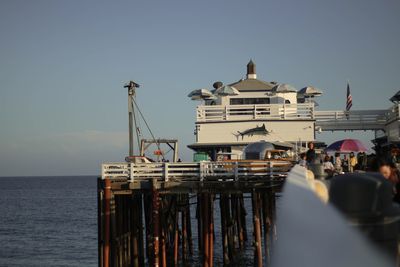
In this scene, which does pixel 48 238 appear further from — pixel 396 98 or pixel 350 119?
pixel 396 98

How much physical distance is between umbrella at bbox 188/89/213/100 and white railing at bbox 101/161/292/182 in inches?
548

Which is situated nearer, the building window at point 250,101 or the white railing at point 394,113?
the white railing at point 394,113

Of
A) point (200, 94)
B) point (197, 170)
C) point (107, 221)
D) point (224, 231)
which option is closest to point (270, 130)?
point (200, 94)

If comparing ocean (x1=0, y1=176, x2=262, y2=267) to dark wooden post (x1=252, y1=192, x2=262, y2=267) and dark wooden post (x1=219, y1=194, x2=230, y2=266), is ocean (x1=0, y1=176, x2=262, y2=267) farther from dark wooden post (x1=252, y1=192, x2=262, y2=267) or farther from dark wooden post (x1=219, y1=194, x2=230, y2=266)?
dark wooden post (x1=252, y1=192, x2=262, y2=267)

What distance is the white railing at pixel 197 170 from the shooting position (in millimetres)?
19422

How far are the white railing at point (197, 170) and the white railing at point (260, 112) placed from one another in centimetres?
1081

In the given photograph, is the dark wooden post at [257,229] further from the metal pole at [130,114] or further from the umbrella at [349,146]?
the metal pole at [130,114]

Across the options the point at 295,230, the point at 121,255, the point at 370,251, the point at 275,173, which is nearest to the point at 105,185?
the point at 121,255

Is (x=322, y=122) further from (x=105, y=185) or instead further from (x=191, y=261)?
(x=105, y=185)

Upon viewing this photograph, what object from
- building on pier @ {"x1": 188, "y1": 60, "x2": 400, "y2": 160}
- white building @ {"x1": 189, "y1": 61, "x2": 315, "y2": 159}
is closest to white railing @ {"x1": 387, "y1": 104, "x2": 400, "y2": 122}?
building on pier @ {"x1": 188, "y1": 60, "x2": 400, "y2": 160}

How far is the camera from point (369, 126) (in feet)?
111

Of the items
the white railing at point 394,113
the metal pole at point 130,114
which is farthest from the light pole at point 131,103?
the white railing at point 394,113

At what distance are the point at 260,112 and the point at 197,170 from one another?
12250 millimetres

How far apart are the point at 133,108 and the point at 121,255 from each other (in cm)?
728
